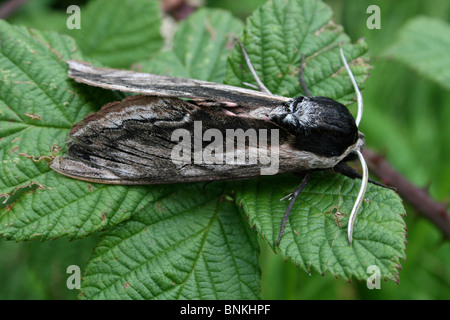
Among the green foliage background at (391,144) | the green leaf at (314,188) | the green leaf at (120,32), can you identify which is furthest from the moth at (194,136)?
the green leaf at (120,32)

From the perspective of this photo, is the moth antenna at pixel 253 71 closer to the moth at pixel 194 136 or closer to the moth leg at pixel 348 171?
the moth at pixel 194 136

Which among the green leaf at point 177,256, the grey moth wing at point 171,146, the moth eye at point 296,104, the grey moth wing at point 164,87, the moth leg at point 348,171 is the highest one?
the grey moth wing at point 164,87

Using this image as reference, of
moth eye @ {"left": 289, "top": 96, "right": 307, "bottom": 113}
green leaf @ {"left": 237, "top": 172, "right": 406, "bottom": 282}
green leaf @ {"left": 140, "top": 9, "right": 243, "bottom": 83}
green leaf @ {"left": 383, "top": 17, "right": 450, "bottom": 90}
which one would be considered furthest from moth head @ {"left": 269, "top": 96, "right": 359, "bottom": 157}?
green leaf @ {"left": 383, "top": 17, "right": 450, "bottom": 90}

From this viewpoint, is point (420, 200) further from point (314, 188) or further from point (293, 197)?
point (293, 197)

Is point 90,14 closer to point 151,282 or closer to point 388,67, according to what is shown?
point 151,282

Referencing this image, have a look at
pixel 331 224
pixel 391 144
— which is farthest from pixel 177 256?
pixel 391 144

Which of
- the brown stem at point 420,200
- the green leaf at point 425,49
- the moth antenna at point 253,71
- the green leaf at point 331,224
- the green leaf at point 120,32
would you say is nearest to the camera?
the green leaf at point 331,224

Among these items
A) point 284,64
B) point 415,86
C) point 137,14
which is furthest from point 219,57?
point 415,86
